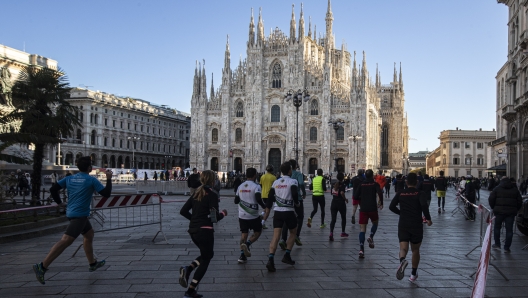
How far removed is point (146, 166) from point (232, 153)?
23010 mm

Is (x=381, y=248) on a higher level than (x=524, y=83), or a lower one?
lower

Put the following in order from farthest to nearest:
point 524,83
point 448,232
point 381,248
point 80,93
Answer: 1. point 80,93
2. point 524,83
3. point 448,232
4. point 381,248

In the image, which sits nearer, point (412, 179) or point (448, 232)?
point (412, 179)

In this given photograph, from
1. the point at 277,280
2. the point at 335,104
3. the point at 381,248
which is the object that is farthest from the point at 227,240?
the point at 335,104

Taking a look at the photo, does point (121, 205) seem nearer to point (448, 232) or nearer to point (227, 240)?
point (227, 240)

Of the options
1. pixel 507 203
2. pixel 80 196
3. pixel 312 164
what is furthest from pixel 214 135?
pixel 80 196

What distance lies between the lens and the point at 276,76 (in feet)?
211

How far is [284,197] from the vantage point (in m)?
8.22

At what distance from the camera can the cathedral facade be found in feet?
199

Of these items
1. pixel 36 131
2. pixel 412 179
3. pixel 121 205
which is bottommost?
pixel 121 205

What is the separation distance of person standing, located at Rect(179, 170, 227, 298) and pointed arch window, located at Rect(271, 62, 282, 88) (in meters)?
57.9

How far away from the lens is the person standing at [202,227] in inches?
244

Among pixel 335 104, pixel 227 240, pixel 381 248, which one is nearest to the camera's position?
pixel 381 248

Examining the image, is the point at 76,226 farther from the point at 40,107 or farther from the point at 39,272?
the point at 40,107
